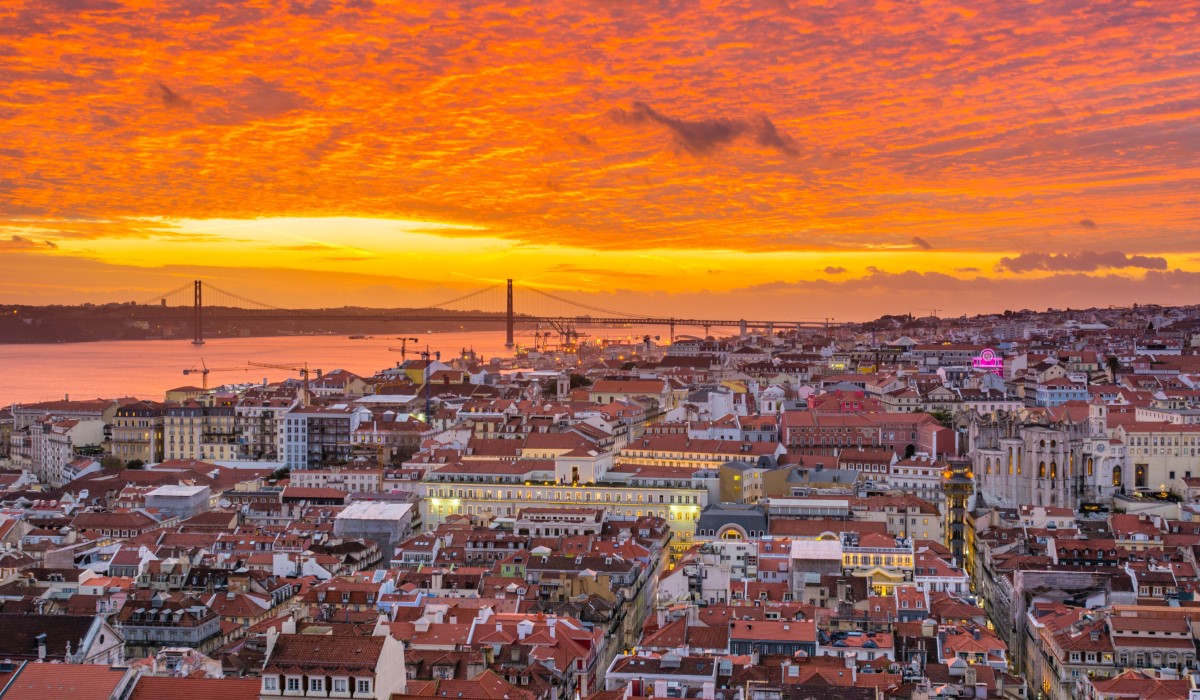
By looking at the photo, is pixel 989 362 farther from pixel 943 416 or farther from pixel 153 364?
pixel 153 364

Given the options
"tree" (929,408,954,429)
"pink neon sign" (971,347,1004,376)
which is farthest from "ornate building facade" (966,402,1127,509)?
"pink neon sign" (971,347,1004,376)

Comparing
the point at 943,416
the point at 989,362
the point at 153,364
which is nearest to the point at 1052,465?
the point at 943,416

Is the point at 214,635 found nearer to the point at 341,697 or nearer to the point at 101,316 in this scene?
the point at 341,697

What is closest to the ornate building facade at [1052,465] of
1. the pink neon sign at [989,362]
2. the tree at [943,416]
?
the tree at [943,416]

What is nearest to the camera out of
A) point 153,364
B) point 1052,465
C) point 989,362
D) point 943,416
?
point 1052,465

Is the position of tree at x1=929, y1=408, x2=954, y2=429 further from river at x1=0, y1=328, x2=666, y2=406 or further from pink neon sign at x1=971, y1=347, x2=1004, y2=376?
river at x1=0, y1=328, x2=666, y2=406

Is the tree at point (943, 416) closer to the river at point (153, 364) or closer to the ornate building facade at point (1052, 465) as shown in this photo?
the ornate building facade at point (1052, 465)
